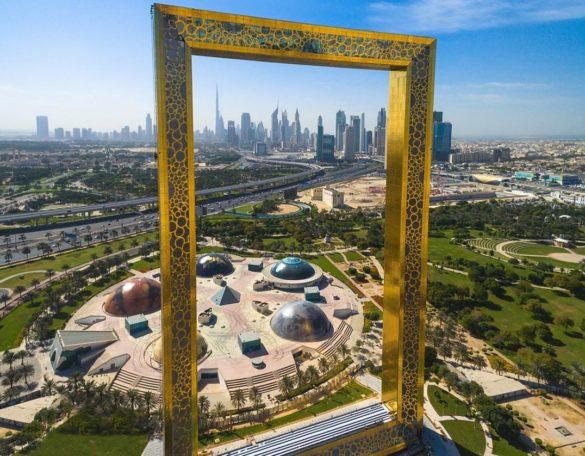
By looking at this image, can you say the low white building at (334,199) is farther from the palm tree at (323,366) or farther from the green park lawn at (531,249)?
the palm tree at (323,366)

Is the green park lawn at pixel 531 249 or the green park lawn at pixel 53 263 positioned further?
the green park lawn at pixel 531 249

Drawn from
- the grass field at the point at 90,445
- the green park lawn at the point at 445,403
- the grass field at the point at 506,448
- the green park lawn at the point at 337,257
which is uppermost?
the green park lawn at the point at 337,257

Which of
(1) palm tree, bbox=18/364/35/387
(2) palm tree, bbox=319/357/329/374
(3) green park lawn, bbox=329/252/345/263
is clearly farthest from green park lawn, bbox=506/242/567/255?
(1) palm tree, bbox=18/364/35/387

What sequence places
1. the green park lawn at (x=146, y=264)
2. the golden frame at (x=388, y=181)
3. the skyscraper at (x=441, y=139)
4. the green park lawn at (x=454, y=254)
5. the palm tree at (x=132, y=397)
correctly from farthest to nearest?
the skyscraper at (x=441, y=139) → the green park lawn at (x=454, y=254) → the green park lawn at (x=146, y=264) → the palm tree at (x=132, y=397) → the golden frame at (x=388, y=181)

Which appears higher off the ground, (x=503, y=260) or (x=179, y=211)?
(x=179, y=211)

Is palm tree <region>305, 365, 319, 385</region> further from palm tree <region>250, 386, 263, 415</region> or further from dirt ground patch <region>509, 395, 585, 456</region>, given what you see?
dirt ground patch <region>509, 395, 585, 456</region>

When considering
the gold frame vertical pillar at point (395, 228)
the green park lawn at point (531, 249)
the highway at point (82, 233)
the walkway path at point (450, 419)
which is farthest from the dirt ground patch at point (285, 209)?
the gold frame vertical pillar at point (395, 228)

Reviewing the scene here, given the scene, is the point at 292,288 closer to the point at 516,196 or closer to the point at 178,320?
the point at 178,320

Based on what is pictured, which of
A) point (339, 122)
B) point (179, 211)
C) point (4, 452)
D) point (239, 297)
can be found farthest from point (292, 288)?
point (339, 122)
